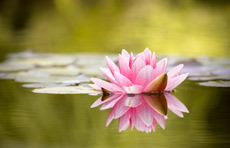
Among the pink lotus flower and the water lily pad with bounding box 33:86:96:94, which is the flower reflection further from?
the water lily pad with bounding box 33:86:96:94

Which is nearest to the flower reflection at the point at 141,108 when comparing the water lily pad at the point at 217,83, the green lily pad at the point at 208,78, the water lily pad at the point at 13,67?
the water lily pad at the point at 217,83

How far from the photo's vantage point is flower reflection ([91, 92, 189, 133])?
4.52 ft

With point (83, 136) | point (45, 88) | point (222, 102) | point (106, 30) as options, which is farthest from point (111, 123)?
point (106, 30)

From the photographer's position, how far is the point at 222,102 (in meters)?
1.73

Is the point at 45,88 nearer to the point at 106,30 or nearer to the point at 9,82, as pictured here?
the point at 9,82

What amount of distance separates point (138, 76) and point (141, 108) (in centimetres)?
23

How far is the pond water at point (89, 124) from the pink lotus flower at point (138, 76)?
0.29 feet

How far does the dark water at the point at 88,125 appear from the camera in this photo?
1.16 metres

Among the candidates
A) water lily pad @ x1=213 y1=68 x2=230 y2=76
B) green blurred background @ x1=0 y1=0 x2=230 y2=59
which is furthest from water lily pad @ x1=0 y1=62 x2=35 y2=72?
water lily pad @ x1=213 y1=68 x2=230 y2=76

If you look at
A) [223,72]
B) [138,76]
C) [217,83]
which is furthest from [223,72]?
[138,76]

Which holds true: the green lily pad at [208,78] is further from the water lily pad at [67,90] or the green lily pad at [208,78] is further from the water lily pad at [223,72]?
the water lily pad at [67,90]

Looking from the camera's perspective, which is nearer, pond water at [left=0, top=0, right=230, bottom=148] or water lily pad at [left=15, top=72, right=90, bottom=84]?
pond water at [left=0, top=0, right=230, bottom=148]

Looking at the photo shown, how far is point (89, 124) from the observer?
1.37m

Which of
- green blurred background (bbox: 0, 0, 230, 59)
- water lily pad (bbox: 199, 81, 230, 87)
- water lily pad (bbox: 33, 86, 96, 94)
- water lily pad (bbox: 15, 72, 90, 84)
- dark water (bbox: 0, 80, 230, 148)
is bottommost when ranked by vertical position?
dark water (bbox: 0, 80, 230, 148)
